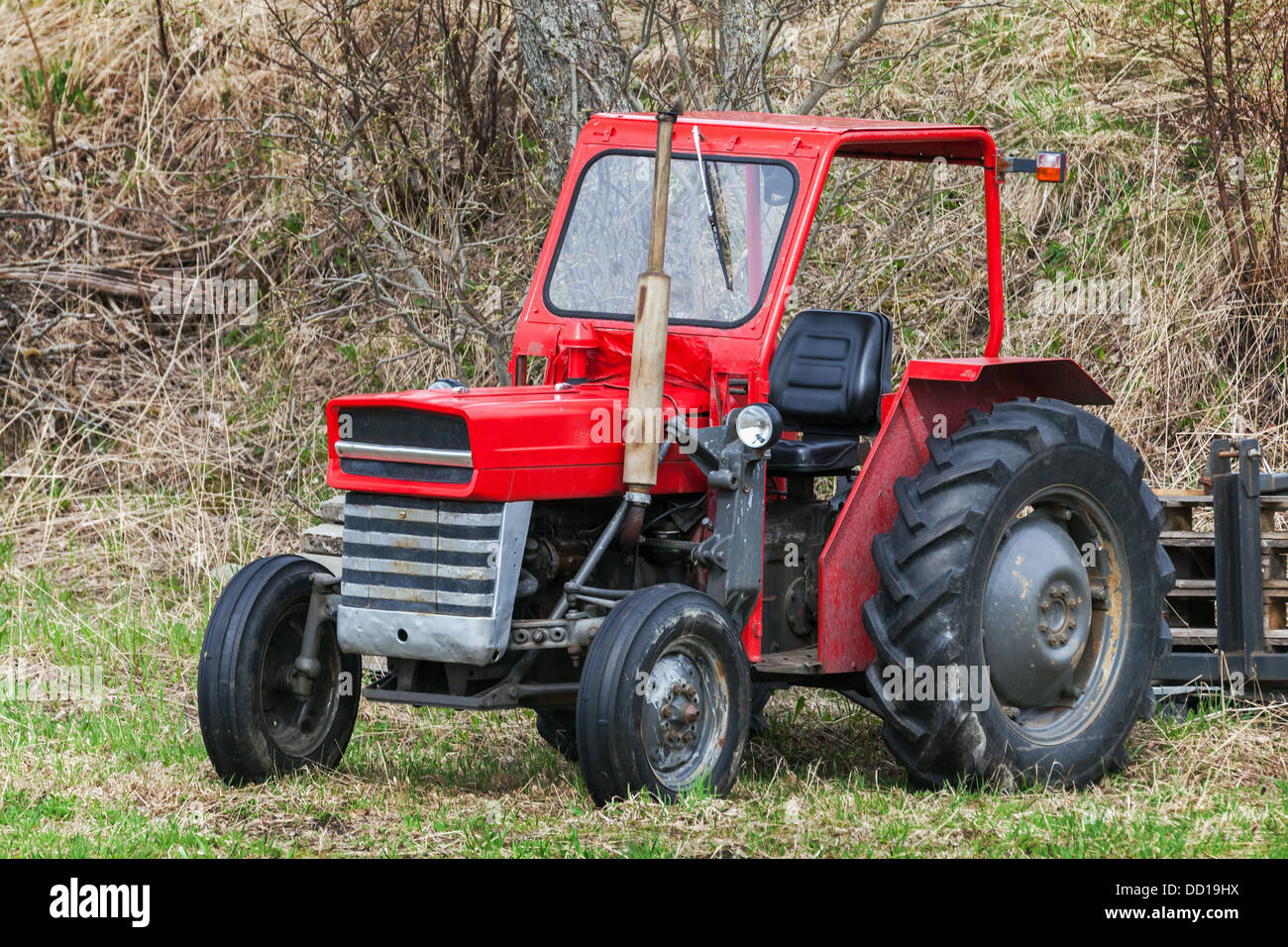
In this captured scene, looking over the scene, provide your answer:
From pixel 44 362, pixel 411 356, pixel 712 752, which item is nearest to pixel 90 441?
pixel 44 362

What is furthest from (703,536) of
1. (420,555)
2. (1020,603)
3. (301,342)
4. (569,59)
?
(301,342)

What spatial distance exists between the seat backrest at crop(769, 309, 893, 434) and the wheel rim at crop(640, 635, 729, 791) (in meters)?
1.32

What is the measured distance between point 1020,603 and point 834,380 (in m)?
1.06

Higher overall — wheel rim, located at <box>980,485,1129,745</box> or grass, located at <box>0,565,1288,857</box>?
wheel rim, located at <box>980,485,1129,745</box>

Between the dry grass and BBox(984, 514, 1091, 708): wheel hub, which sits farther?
the dry grass

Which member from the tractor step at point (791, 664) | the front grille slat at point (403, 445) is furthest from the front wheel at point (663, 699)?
the front grille slat at point (403, 445)

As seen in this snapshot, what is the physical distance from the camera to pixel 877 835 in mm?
4477

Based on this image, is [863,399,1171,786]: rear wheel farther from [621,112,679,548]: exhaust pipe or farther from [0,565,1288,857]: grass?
[621,112,679,548]: exhaust pipe

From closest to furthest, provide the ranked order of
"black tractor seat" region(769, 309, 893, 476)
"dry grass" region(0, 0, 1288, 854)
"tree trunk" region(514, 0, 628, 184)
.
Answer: "dry grass" region(0, 0, 1288, 854)
"black tractor seat" region(769, 309, 893, 476)
"tree trunk" region(514, 0, 628, 184)

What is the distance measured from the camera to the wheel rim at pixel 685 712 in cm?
459

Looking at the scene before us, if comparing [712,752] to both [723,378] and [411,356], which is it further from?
[411,356]

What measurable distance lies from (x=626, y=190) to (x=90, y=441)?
5312 millimetres

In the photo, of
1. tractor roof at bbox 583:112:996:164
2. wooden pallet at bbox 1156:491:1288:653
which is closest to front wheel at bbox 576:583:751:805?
tractor roof at bbox 583:112:996:164

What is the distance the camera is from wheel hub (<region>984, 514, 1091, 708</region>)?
5176 mm
